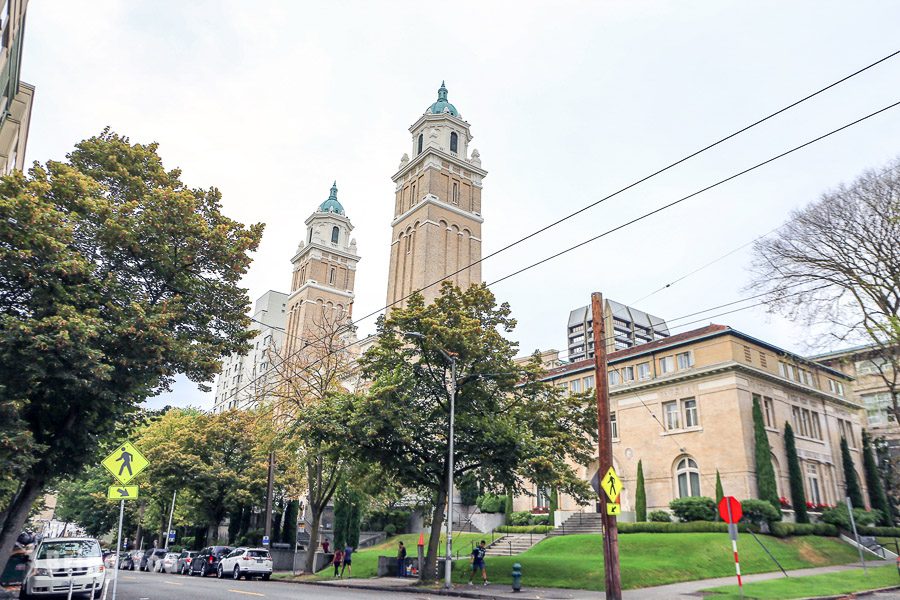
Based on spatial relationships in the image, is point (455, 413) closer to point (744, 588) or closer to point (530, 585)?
point (530, 585)

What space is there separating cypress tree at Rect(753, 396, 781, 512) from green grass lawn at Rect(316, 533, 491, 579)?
1600 cm

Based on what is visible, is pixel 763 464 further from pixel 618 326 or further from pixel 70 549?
pixel 618 326

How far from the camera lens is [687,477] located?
37281mm

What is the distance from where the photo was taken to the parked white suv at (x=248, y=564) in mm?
29922

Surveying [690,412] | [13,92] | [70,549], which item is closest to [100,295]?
[70,549]

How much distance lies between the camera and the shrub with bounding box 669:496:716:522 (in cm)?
3359

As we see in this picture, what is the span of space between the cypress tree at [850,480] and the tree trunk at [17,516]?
43.5 meters

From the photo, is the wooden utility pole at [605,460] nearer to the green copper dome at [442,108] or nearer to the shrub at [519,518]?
the shrub at [519,518]

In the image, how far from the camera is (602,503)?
1644 cm

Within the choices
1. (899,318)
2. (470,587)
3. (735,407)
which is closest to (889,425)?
(735,407)

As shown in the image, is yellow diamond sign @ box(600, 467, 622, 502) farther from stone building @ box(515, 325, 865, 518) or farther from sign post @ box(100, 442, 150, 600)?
stone building @ box(515, 325, 865, 518)

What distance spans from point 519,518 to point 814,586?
24692 millimetres

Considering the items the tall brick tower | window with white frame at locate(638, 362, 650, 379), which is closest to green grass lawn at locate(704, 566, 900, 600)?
window with white frame at locate(638, 362, 650, 379)

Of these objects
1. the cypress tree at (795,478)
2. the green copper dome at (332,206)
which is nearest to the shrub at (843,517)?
the cypress tree at (795,478)
